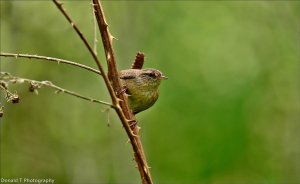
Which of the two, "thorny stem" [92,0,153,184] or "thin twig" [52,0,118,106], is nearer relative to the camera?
"thin twig" [52,0,118,106]

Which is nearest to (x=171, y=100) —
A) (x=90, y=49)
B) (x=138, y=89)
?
(x=138, y=89)

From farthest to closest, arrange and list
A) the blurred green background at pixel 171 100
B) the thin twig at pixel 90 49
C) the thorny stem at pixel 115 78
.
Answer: the blurred green background at pixel 171 100 → the thorny stem at pixel 115 78 → the thin twig at pixel 90 49

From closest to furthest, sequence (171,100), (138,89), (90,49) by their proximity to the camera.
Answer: (90,49) < (138,89) < (171,100)

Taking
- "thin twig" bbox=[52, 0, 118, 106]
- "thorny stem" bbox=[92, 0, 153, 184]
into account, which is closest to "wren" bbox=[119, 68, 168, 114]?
"thorny stem" bbox=[92, 0, 153, 184]

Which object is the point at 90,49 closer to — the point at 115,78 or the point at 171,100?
the point at 115,78

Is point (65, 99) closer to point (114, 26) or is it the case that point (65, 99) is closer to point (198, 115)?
point (114, 26)

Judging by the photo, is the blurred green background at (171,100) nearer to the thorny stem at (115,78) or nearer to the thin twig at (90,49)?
the thorny stem at (115,78)

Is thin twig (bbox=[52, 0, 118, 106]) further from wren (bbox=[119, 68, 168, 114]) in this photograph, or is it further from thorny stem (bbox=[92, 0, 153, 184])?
wren (bbox=[119, 68, 168, 114])

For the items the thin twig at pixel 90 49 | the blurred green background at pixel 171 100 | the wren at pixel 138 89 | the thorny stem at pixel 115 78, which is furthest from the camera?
the blurred green background at pixel 171 100

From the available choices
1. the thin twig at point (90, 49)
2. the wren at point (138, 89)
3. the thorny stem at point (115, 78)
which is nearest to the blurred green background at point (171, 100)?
the wren at point (138, 89)
